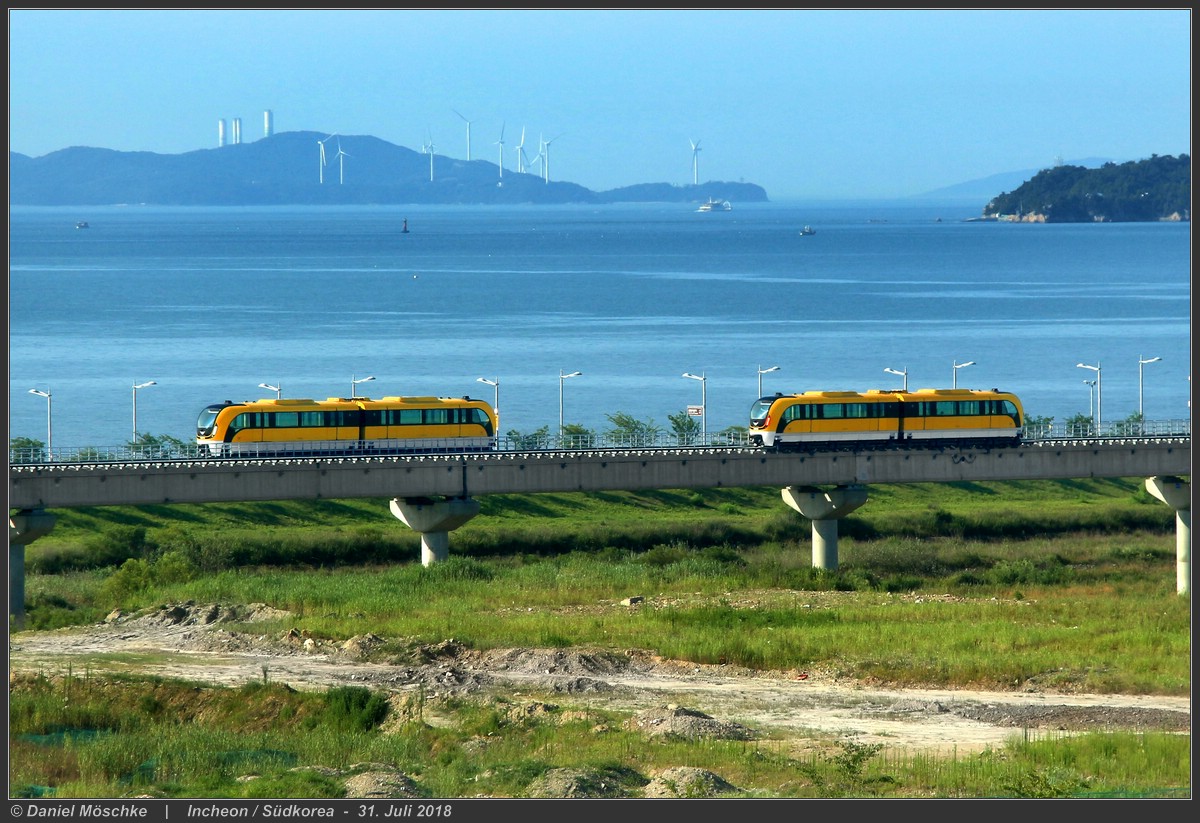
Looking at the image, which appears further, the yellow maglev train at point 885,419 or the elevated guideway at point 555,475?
the yellow maglev train at point 885,419

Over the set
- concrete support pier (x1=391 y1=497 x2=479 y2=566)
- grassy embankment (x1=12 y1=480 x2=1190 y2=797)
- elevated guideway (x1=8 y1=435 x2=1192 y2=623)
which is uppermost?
elevated guideway (x1=8 y1=435 x2=1192 y2=623)

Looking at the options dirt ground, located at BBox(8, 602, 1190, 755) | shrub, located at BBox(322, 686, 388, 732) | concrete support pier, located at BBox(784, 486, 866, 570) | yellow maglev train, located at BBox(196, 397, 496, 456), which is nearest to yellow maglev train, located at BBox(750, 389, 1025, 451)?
concrete support pier, located at BBox(784, 486, 866, 570)

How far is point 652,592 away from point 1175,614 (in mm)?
21060

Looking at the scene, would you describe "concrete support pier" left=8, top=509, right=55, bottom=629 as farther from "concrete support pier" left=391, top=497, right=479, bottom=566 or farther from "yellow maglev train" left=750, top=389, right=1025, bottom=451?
Answer: "yellow maglev train" left=750, top=389, right=1025, bottom=451

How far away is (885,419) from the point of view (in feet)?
269

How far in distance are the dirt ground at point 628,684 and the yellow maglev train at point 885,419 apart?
24.6 metres

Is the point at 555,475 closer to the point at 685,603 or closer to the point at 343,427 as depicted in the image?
the point at 343,427

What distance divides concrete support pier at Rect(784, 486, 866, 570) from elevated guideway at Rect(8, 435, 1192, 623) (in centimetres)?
5

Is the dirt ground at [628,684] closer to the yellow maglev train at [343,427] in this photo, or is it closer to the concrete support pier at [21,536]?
the concrete support pier at [21,536]

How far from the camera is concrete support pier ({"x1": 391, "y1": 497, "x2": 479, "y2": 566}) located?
253 ft

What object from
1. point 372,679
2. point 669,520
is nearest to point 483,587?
point 372,679

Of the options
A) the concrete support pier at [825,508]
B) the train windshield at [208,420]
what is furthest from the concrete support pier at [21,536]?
the concrete support pier at [825,508]

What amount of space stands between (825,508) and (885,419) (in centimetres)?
519

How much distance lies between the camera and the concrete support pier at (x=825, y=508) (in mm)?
81438
